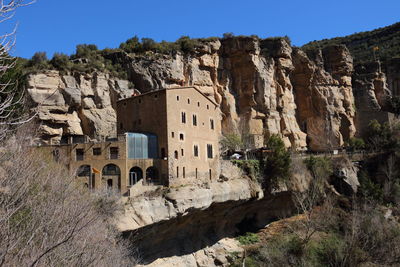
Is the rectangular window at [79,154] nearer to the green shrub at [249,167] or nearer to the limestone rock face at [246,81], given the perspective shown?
the green shrub at [249,167]

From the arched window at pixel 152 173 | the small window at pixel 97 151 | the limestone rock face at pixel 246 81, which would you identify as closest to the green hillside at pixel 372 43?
the limestone rock face at pixel 246 81

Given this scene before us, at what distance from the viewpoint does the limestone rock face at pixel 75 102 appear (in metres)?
38.3

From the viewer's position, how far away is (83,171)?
27.3 metres

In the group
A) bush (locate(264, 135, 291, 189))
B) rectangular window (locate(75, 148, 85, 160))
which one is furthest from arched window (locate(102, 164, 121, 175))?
bush (locate(264, 135, 291, 189))

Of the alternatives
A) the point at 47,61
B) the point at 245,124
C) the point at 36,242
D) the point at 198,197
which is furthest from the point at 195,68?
the point at 36,242

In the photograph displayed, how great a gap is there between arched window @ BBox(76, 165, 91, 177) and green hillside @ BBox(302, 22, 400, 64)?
52.0 metres

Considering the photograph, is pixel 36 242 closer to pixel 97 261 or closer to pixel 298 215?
pixel 97 261

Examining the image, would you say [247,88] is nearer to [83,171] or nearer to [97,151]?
[97,151]

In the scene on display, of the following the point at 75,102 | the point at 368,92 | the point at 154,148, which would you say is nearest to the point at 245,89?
the point at 368,92

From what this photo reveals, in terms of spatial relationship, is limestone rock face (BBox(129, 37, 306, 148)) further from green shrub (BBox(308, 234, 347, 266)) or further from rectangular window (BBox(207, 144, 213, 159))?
green shrub (BBox(308, 234, 347, 266))

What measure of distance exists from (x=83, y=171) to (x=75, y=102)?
51.5 feet

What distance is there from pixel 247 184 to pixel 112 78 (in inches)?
847

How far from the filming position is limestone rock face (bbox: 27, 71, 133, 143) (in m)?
38.3

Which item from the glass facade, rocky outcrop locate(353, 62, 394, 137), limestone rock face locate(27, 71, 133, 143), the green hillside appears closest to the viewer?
the glass facade
